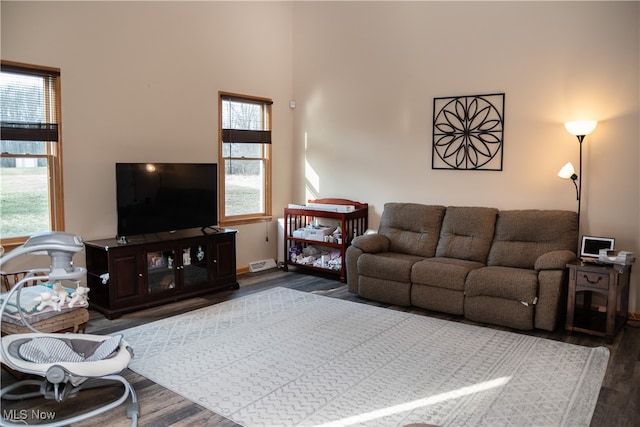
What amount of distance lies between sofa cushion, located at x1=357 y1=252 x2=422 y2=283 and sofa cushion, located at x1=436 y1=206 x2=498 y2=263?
36cm

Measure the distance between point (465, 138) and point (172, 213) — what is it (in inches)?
126

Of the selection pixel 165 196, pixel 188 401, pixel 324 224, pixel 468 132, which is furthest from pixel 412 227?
pixel 188 401

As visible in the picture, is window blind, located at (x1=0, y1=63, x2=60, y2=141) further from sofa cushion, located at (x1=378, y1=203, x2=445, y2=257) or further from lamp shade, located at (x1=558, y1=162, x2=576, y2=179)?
lamp shade, located at (x1=558, y1=162, x2=576, y2=179)

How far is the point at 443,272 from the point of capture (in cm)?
459

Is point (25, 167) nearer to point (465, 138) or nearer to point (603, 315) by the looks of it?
point (465, 138)

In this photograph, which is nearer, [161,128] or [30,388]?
[30,388]

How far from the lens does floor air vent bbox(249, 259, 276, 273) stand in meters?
6.33

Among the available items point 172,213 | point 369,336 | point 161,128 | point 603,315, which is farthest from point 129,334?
point 603,315

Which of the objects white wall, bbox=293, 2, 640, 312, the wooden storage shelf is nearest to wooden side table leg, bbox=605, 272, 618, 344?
white wall, bbox=293, 2, 640, 312

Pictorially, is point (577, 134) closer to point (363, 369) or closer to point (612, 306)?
point (612, 306)

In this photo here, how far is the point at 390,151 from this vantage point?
19.5ft

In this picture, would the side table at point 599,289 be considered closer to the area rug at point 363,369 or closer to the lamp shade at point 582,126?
the area rug at point 363,369

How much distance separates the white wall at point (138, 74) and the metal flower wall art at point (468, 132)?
7.30 feet

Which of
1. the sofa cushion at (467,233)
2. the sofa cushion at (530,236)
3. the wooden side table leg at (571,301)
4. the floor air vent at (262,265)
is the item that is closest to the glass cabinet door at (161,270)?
the floor air vent at (262,265)
